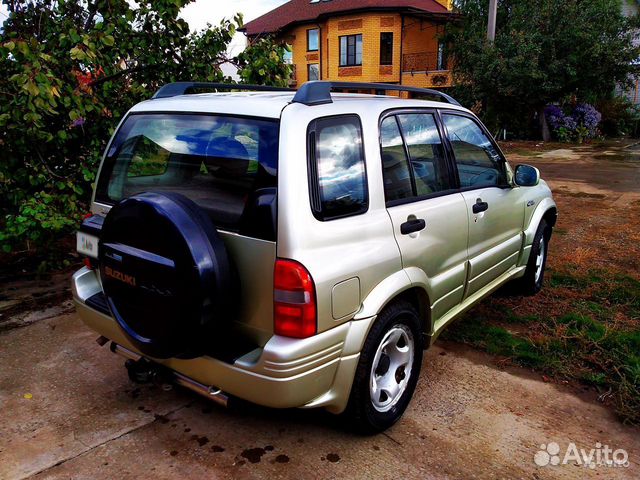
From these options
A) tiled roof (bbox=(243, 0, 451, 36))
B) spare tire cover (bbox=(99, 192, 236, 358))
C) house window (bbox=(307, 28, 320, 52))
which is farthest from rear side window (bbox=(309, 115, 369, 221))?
house window (bbox=(307, 28, 320, 52))

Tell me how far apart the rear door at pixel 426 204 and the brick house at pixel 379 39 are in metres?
27.4

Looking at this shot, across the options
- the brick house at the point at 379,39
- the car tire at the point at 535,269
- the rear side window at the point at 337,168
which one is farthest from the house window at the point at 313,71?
the rear side window at the point at 337,168

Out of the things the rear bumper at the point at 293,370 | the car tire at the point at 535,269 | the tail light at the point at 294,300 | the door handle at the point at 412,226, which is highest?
the door handle at the point at 412,226

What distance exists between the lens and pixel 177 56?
5727mm

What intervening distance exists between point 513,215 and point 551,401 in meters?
1.51

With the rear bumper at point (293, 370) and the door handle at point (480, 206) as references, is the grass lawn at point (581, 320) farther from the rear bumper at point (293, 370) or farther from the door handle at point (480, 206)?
the rear bumper at point (293, 370)

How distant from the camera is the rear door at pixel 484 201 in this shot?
3473mm

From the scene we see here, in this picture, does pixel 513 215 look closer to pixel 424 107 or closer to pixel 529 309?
pixel 529 309

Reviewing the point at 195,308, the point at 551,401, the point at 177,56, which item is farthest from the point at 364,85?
the point at 177,56

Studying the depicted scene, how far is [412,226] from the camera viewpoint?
277 centimetres

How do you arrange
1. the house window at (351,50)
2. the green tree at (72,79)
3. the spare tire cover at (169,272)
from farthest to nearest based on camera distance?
the house window at (351,50) → the green tree at (72,79) → the spare tire cover at (169,272)

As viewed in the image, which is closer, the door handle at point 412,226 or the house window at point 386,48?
the door handle at point 412,226

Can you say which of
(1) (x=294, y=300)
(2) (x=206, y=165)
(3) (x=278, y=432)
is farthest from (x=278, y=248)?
(3) (x=278, y=432)

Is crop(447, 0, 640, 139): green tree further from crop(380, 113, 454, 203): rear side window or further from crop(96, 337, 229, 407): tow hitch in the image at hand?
crop(96, 337, 229, 407): tow hitch
